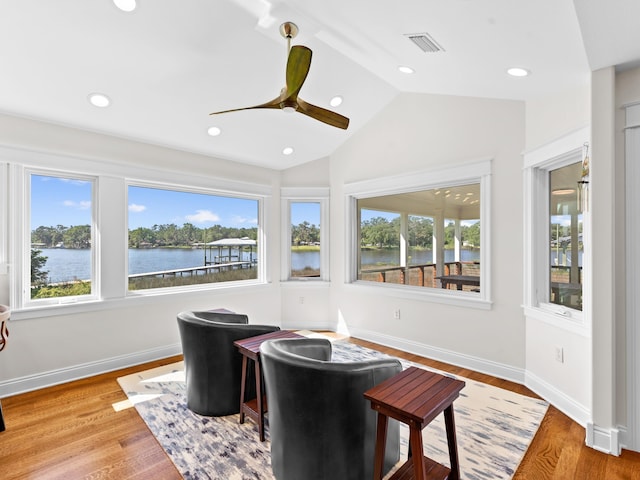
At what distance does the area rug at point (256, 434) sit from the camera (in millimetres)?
2064

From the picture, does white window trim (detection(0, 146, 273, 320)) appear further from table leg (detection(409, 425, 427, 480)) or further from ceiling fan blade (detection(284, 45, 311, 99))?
table leg (detection(409, 425, 427, 480))

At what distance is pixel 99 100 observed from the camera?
119 inches

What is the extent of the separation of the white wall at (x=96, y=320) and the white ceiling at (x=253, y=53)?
18 cm

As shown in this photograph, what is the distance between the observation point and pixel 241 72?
3064 millimetres

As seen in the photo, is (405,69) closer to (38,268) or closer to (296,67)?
(296,67)

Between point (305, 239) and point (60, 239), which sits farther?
point (305, 239)

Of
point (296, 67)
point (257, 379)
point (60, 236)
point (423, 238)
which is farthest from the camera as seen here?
point (423, 238)

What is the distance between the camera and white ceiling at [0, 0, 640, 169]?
2008 millimetres

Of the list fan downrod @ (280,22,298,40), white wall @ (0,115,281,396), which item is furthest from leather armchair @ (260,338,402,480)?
white wall @ (0,115,281,396)

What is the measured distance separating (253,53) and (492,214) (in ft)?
9.18

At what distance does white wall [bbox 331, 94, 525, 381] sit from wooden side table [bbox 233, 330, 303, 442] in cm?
211

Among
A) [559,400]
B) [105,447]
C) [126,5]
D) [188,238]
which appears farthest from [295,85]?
[559,400]

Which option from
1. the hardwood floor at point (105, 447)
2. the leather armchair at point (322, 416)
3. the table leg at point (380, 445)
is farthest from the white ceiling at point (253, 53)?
the hardwood floor at point (105, 447)

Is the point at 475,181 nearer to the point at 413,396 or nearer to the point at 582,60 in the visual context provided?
the point at 582,60
